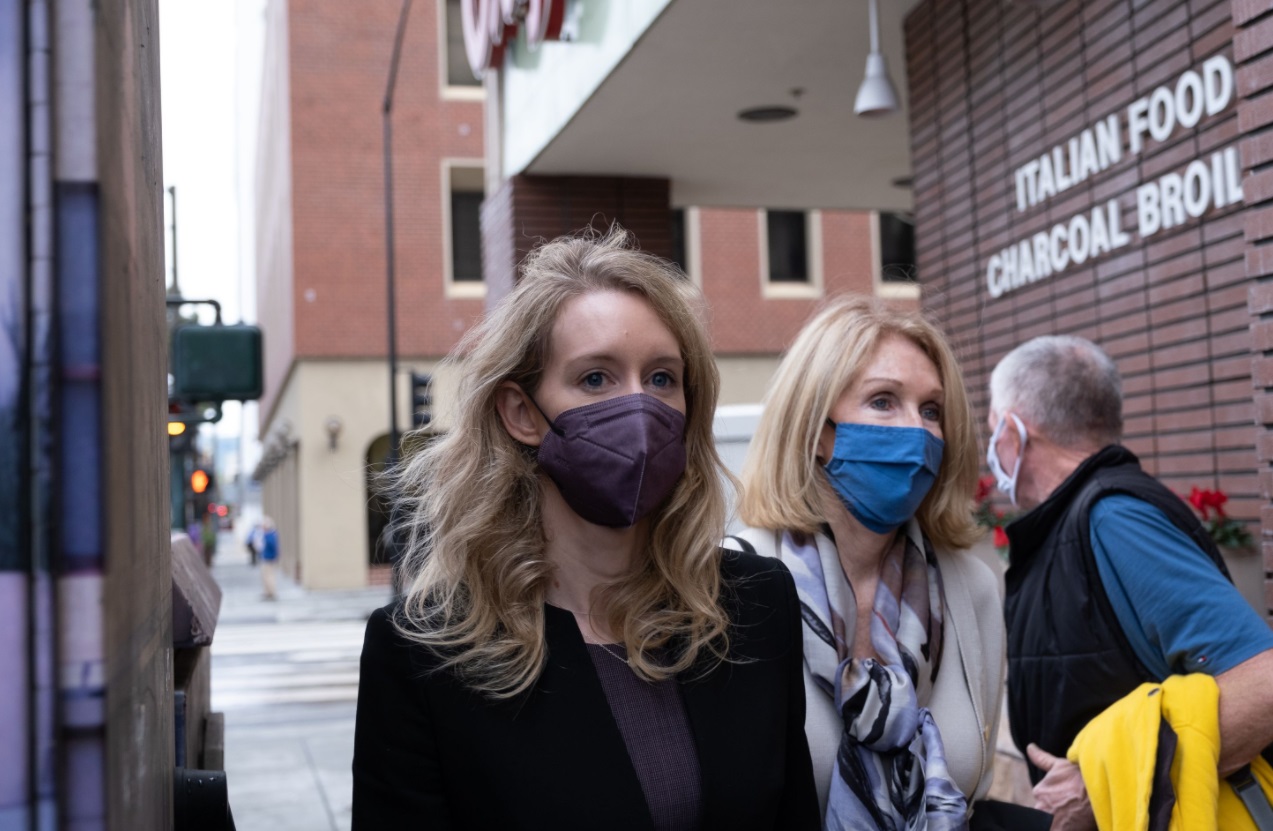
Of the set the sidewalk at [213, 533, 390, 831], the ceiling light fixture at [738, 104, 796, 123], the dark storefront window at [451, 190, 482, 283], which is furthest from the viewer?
the dark storefront window at [451, 190, 482, 283]

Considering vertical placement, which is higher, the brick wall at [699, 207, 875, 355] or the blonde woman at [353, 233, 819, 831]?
the brick wall at [699, 207, 875, 355]

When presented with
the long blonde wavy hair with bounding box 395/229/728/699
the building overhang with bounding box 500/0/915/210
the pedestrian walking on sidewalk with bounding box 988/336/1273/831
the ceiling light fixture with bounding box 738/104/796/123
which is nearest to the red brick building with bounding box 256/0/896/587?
the building overhang with bounding box 500/0/915/210

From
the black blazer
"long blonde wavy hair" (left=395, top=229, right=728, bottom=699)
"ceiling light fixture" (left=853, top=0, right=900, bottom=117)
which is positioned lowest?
the black blazer

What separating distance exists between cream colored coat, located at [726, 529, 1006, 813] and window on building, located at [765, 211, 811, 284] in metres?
24.6

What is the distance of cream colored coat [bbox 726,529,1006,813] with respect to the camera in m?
2.79

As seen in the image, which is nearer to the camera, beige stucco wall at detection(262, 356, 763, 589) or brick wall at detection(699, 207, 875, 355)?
brick wall at detection(699, 207, 875, 355)

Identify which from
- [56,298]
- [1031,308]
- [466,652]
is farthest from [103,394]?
[1031,308]

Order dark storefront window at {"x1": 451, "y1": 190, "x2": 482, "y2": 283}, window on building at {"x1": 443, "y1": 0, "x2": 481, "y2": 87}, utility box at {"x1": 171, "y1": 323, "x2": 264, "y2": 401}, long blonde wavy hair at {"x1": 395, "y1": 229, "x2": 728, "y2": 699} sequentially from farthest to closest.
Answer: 1. window on building at {"x1": 443, "y1": 0, "x2": 481, "y2": 87}
2. dark storefront window at {"x1": 451, "y1": 190, "x2": 482, "y2": 283}
3. utility box at {"x1": 171, "y1": 323, "x2": 264, "y2": 401}
4. long blonde wavy hair at {"x1": 395, "y1": 229, "x2": 728, "y2": 699}

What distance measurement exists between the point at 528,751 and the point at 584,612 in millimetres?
298

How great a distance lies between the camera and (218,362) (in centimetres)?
608

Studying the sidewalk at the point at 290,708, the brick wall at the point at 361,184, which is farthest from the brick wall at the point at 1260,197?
the brick wall at the point at 361,184

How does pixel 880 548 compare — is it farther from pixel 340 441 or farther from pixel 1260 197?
pixel 340 441

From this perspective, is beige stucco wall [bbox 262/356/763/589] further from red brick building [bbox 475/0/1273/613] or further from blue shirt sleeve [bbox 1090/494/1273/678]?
blue shirt sleeve [bbox 1090/494/1273/678]

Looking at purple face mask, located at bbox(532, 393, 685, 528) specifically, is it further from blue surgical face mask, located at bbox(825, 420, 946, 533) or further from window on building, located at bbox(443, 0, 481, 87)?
window on building, located at bbox(443, 0, 481, 87)
